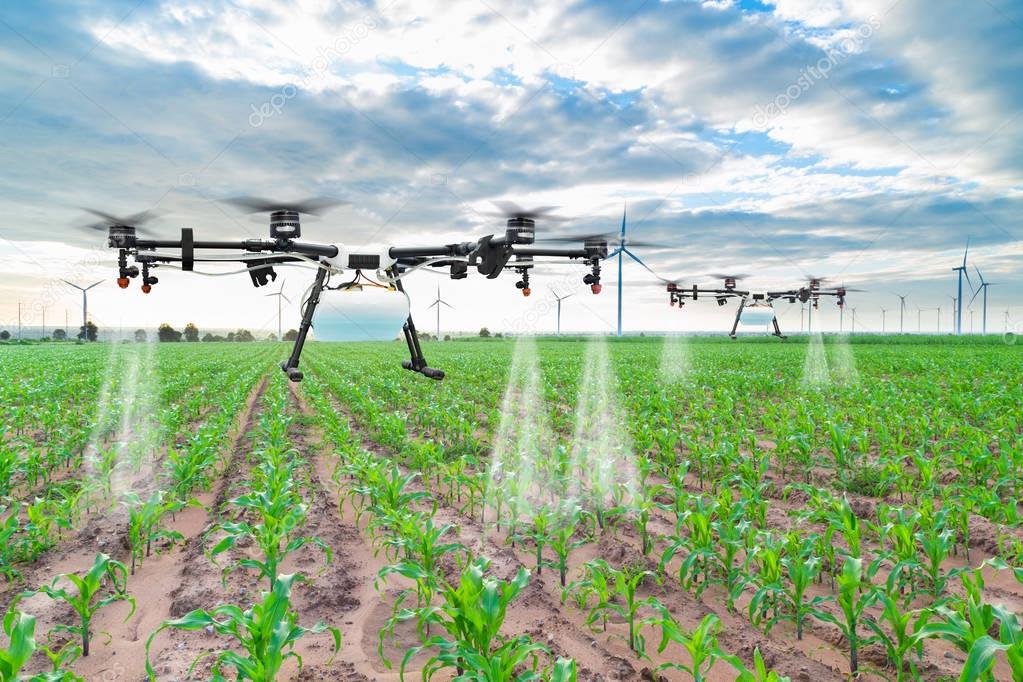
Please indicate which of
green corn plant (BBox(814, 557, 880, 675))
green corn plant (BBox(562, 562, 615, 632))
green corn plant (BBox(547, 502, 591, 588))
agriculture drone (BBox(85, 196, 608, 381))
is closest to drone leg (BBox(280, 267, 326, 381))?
agriculture drone (BBox(85, 196, 608, 381))

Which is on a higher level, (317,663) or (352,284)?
(352,284)

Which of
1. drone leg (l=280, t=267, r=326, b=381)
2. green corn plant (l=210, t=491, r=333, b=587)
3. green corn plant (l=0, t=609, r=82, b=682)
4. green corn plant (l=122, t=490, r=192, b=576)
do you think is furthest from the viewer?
green corn plant (l=122, t=490, r=192, b=576)

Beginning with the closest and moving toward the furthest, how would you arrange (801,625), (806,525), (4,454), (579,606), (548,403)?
1. (801,625)
2. (579,606)
3. (806,525)
4. (4,454)
5. (548,403)

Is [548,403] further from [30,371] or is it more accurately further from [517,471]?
[30,371]

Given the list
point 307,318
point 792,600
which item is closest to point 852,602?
point 792,600

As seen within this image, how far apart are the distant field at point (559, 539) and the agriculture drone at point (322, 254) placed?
6.60 feet

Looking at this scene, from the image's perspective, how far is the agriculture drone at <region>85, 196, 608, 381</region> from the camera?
13.1ft

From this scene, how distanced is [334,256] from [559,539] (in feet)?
10.5

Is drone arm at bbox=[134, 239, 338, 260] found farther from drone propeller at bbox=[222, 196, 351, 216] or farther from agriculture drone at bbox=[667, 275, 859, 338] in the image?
agriculture drone at bbox=[667, 275, 859, 338]

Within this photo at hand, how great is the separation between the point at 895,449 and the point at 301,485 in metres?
9.10

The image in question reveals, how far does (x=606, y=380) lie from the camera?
69.4 feet

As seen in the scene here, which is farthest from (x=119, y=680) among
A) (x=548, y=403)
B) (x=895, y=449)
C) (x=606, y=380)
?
(x=606, y=380)

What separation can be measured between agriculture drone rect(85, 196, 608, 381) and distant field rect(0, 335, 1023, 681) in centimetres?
201

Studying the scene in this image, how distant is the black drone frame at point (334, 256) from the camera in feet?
13.2
